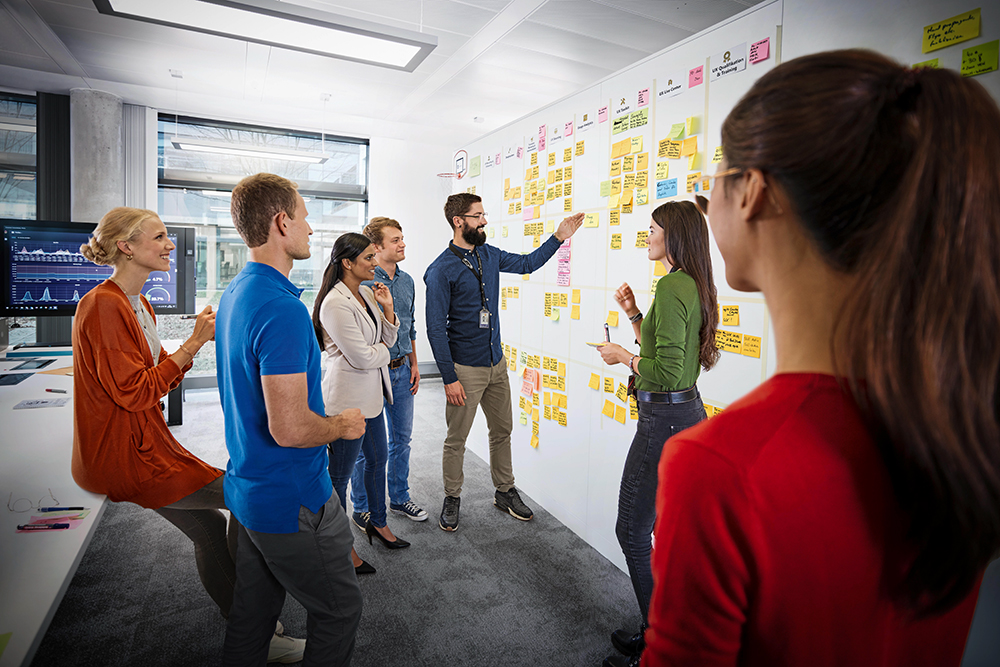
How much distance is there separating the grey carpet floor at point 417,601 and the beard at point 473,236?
158 cm

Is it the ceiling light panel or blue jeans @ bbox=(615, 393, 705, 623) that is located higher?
the ceiling light panel

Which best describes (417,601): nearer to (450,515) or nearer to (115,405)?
(450,515)

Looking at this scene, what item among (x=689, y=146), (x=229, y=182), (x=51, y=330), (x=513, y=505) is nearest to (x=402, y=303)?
(x=513, y=505)

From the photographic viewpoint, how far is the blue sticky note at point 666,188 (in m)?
2.17

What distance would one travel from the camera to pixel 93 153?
4.61 m

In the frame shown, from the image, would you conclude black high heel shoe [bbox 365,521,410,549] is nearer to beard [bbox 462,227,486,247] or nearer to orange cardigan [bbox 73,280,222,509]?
orange cardigan [bbox 73,280,222,509]

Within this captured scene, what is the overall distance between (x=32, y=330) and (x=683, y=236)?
5838 millimetres

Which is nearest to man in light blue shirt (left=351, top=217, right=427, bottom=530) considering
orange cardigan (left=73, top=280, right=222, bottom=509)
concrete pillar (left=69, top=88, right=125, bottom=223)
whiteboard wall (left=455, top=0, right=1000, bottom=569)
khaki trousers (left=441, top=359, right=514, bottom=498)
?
khaki trousers (left=441, top=359, right=514, bottom=498)

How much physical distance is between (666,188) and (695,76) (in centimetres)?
44

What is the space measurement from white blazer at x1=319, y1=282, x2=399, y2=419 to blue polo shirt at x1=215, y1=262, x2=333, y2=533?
81cm

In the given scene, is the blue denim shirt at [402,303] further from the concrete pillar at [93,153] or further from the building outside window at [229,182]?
the concrete pillar at [93,153]

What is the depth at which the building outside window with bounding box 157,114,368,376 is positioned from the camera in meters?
5.37

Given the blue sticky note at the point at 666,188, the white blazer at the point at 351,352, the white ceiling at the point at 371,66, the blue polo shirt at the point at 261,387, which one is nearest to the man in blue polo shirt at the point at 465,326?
the white blazer at the point at 351,352

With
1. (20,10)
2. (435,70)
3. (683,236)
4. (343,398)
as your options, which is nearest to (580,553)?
(343,398)
